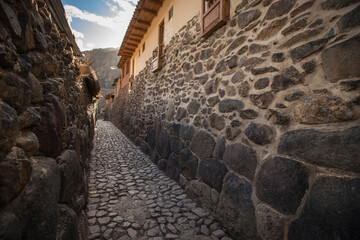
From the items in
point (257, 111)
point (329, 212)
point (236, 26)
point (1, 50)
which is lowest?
point (329, 212)

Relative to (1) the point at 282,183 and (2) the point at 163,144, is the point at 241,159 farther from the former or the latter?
(2) the point at 163,144

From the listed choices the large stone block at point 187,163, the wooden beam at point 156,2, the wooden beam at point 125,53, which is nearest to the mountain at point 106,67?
the wooden beam at point 125,53

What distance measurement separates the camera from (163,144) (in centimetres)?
418

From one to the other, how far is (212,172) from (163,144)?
6.44ft

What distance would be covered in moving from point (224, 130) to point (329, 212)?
1.28 m

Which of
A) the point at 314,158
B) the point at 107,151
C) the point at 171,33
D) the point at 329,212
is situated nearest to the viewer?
the point at 329,212

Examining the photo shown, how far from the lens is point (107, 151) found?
5.53 metres

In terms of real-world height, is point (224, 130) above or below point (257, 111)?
below

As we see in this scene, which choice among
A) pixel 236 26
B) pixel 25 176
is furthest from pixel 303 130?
pixel 25 176

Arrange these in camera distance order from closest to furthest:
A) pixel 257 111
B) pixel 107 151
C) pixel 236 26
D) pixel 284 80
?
pixel 284 80 → pixel 257 111 → pixel 236 26 → pixel 107 151

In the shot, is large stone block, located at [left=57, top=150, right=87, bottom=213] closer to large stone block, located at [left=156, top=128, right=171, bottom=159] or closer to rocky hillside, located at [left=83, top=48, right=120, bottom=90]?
large stone block, located at [left=156, top=128, right=171, bottom=159]

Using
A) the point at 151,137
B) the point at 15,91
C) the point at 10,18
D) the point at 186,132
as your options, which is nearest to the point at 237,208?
the point at 186,132

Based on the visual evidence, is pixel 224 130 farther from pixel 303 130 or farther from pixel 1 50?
pixel 1 50

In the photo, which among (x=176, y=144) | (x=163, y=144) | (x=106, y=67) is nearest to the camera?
(x=176, y=144)
